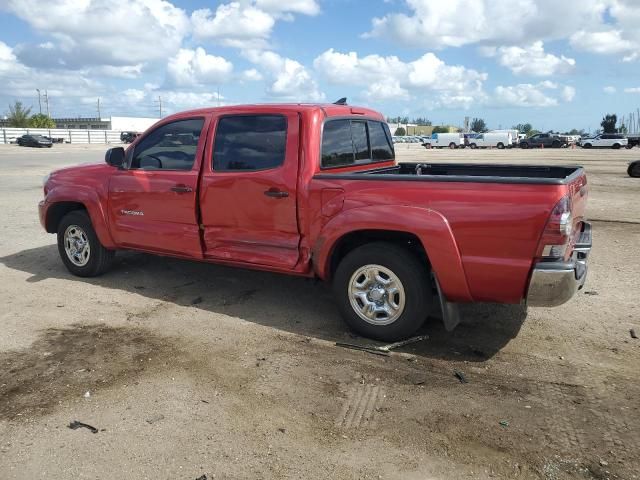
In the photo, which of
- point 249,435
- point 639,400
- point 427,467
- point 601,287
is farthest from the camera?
point 601,287

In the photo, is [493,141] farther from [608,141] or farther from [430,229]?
[430,229]

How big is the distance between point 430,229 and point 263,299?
2.27 m

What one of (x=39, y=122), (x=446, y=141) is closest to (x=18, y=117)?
(x=39, y=122)

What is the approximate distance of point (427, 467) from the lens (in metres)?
2.94

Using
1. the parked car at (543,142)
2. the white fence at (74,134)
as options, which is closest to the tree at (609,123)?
the parked car at (543,142)

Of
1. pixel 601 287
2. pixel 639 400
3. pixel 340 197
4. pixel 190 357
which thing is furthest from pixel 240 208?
pixel 601 287

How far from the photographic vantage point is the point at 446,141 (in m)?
66.1

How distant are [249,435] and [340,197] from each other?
202cm

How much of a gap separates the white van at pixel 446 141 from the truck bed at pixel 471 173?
204 ft

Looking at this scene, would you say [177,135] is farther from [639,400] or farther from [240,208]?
[639,400]

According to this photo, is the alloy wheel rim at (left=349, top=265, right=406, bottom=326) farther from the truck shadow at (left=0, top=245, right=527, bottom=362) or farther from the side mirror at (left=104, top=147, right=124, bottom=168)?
the side mirror at (left=104, top=147, right=124, bottom=168)

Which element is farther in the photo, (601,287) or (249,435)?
(601,287)

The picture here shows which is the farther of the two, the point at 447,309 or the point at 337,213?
the point at 337,213

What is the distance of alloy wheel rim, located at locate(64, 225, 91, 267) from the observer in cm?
645
